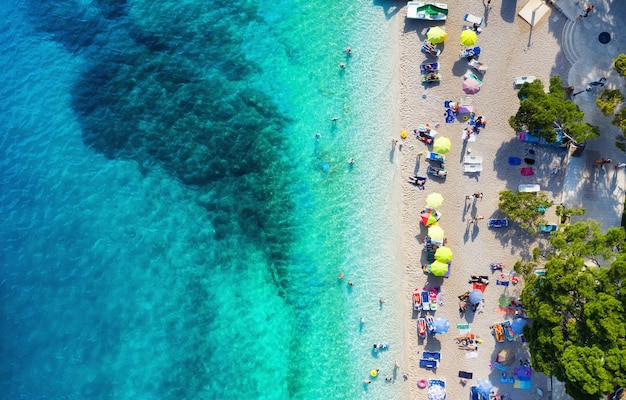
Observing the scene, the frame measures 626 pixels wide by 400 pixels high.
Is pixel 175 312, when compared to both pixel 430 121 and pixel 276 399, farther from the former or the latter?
pixel 430 121

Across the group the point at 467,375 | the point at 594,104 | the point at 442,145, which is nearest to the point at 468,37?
→ the point at 442,145

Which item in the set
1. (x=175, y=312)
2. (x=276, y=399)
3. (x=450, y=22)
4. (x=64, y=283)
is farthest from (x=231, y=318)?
(x=450, y=22)

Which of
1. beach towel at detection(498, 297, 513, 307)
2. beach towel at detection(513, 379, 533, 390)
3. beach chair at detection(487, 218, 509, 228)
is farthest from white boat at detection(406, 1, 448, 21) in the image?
beach towel at detection(513, 379, 533, 390)

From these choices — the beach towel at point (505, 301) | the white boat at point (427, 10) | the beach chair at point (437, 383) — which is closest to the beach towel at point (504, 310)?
the beach towel at point (505, 301)

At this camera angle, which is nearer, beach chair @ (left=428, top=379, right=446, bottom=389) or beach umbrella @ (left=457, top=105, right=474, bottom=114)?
beach chair @ (left=428, top=379, right=446, bottom=389)

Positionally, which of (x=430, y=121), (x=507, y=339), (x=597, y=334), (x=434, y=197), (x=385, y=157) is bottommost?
(x=507, y=339)

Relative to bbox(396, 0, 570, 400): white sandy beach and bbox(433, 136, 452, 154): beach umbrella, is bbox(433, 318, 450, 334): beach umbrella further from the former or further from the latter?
bbox(433, 136, 452, 154): beach umbrella
